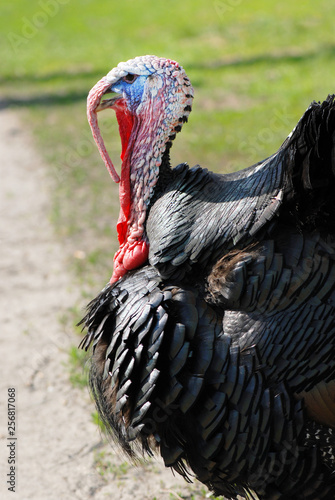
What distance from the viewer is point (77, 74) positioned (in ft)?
42.9

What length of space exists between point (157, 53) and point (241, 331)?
36.7ft

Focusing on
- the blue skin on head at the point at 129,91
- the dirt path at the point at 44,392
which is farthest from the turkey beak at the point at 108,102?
the dirt path at the point at 44,392

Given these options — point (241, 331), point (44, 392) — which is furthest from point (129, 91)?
point (44, 392)

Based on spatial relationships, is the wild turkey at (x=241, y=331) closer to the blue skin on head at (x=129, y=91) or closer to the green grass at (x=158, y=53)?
the blue skin on head at (x=129, y=91)

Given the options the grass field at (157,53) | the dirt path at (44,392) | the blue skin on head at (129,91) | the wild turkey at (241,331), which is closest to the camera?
the wild turkey at (241,331)

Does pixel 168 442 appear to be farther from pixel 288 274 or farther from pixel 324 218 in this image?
pixel 324 218

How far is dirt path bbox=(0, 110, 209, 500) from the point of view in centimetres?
349

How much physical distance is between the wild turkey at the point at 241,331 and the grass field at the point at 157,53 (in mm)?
2549

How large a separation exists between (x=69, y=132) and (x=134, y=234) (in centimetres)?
677

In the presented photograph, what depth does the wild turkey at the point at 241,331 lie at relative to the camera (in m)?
2.43

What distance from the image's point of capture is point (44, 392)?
427 cm

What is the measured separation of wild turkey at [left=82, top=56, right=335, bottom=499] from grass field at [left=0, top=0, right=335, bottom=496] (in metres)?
2.55

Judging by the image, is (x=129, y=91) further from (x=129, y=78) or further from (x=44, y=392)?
(x=44, y=392)

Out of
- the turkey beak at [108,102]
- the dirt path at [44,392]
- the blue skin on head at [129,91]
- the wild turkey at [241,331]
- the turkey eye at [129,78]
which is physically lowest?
the dirt path at [44,392]
